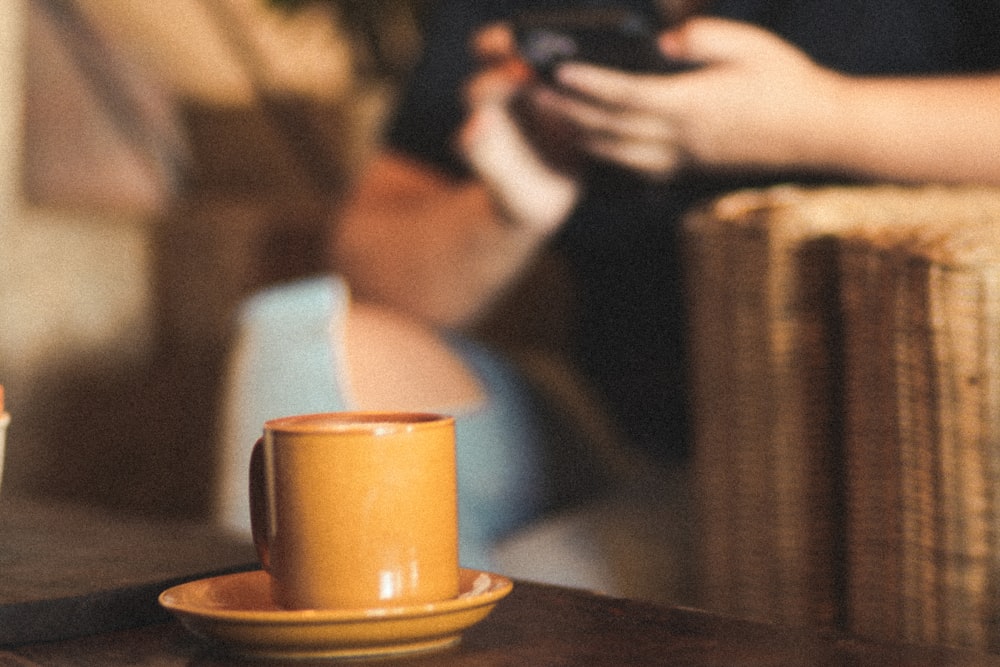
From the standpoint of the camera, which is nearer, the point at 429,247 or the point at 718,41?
the point at 718,41

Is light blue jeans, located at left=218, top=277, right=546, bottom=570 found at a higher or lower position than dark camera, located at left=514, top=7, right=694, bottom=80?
lower

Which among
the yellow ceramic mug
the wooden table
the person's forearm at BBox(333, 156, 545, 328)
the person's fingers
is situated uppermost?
the person's fingers

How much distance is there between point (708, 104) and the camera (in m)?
0.77

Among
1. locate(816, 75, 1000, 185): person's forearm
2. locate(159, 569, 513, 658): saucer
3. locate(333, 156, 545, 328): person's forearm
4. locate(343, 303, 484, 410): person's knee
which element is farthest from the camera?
locate(333, 156, 545, 328): person's forearm

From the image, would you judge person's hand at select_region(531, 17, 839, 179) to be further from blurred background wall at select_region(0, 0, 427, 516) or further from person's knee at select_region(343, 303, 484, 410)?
blurred background wall at select_region(0, 0, 427, 516)

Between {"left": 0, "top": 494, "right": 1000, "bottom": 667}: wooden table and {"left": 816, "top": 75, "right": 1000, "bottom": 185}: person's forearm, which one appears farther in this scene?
{"left": 816, "top": 75, "right": 1000, "bottom": 185}: person's forearm

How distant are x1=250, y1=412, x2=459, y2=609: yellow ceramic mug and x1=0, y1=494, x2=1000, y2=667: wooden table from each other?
3 centimetres

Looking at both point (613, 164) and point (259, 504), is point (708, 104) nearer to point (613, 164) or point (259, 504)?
point (613, 164)

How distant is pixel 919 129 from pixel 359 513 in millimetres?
538

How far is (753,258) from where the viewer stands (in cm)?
65

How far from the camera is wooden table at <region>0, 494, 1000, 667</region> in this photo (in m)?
0.36

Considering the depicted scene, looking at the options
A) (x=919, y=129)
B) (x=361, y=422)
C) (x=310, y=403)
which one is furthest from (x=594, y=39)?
(x=361, y=422)

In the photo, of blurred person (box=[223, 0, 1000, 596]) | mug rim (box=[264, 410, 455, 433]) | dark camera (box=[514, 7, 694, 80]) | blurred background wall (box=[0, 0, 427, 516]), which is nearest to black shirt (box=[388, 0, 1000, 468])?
blurred person (box=[223, 0, 1000, 596])

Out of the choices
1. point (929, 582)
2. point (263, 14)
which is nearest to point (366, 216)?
point (929, 582)
